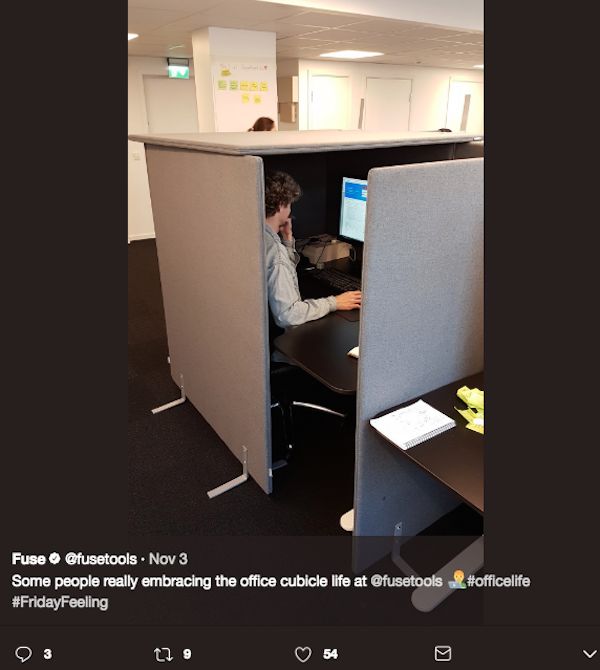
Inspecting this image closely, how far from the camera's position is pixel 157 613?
1396mm

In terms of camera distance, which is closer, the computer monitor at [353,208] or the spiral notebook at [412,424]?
the spiral notebook at [412,424]

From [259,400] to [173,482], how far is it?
0.61 meters

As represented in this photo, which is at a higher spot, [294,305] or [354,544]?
[294,305]

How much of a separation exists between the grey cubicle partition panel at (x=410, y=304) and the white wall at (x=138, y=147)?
15.2 ft

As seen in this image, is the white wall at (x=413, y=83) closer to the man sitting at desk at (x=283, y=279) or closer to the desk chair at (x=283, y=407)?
the man sitting at desk at (x=283, y=279)

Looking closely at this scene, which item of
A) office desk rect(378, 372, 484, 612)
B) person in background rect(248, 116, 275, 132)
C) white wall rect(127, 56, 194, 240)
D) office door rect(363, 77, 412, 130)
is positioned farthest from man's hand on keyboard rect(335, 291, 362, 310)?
office door rect(363, 77, 412, 130)

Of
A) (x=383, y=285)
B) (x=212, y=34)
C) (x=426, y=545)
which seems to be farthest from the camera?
(x=212, y=34)

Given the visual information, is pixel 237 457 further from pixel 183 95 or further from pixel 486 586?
pixel 183 95

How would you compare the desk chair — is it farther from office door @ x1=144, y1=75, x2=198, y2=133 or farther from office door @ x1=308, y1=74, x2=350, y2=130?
office door @ x1=308, y1=74, x2=350, y2=130

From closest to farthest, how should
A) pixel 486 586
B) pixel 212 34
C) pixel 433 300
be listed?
pixel 486 586 < pixel 433 300 < pixel 212 34

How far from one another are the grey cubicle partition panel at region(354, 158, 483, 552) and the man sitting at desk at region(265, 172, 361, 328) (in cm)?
53

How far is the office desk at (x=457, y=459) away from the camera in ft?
3.37

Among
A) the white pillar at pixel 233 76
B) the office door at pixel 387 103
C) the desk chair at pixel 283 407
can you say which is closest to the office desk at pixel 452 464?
the desk chair at pixel 283 407

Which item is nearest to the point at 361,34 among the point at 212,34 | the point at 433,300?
the point at 212,34
